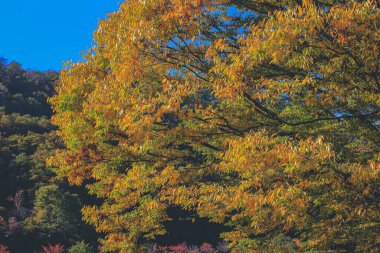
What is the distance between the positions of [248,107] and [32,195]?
32.1 meters

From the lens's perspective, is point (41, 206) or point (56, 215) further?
point (41, 206)

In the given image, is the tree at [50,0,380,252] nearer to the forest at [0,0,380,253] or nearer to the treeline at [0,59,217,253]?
the forest at [0,0,380,253]

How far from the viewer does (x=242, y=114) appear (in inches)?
343

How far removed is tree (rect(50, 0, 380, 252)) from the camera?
592 centimetres

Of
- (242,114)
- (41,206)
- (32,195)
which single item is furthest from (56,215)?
(242,114)

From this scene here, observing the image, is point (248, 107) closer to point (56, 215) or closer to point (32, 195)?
point (56, 215)

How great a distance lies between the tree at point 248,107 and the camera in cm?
592

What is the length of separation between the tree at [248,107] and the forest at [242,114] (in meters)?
0.03

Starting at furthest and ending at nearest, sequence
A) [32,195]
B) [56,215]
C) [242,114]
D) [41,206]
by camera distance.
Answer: [32,195], [41,206], [56,215], [242,114]

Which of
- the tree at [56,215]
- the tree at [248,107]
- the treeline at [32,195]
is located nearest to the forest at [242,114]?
the tree at [248,107]

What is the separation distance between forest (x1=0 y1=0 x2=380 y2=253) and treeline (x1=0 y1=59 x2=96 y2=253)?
63.5 ft

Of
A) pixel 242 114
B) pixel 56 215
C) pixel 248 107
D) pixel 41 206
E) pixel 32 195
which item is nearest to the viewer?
pixel 248 107

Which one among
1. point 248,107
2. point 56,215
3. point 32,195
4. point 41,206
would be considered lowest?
point 248,107

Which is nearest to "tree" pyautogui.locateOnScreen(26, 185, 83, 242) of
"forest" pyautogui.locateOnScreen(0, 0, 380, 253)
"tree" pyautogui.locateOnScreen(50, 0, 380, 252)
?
"forest" pyautogui.locateOnScreen(0, 0, 380, 253)
